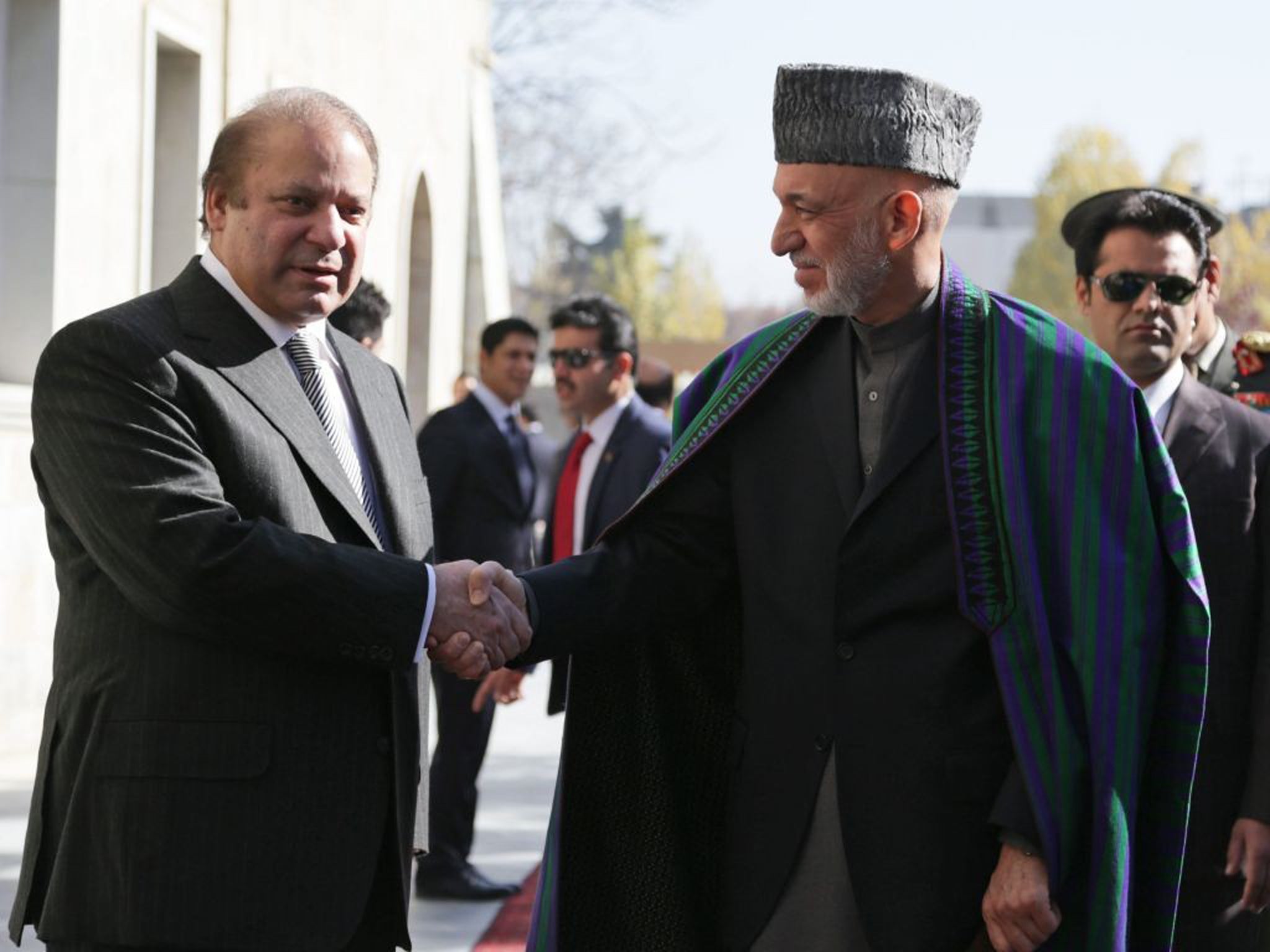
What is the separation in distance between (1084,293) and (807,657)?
5.72ft

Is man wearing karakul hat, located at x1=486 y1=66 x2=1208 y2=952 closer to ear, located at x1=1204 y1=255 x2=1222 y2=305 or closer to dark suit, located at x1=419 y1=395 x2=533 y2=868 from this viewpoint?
ear, located at x1=1204 y1=255 x2=1222 y2=305

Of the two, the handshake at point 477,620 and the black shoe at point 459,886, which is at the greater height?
the handshake at point 477,620

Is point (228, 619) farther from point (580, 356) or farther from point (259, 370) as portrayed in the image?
point (580, 356)

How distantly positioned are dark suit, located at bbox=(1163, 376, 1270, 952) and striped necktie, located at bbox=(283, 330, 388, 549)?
1.73 m

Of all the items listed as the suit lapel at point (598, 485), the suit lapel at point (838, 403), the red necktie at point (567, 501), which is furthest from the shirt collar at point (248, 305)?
the red necktie at point (567, 501)

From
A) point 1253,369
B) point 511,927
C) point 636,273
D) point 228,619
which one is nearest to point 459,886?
point 511,927

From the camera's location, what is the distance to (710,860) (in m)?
3.68

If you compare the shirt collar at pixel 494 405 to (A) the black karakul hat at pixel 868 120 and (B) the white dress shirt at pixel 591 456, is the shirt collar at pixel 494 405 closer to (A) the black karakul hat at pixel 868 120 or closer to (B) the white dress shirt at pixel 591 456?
(B) the white dress shirt at pixel 591 456

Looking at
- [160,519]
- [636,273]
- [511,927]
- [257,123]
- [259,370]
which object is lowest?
[511,927]

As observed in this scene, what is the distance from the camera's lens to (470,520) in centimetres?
780

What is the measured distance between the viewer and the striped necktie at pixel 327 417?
11.5ft

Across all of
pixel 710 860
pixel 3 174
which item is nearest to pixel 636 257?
pixel 3 174

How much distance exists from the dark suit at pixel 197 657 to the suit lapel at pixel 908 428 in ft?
2.75

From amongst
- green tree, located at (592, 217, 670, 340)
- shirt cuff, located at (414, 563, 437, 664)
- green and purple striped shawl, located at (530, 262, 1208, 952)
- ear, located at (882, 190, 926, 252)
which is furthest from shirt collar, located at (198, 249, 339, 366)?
green tree, located at (592, 217, 670, 340)
